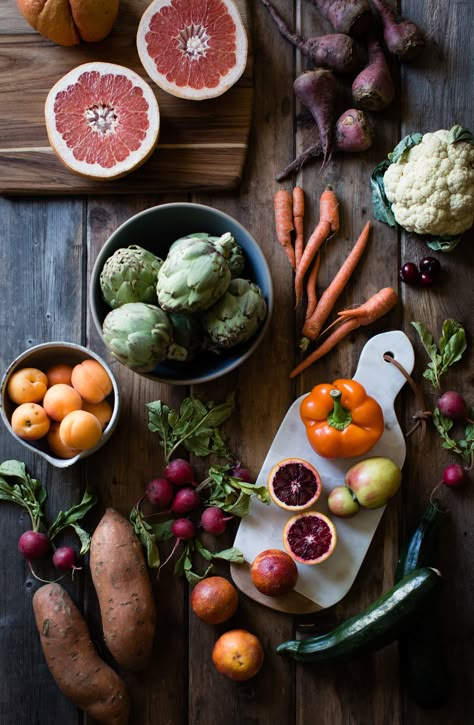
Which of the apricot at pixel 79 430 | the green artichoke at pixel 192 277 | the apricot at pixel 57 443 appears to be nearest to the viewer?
the green artichoke at pixel 192 277

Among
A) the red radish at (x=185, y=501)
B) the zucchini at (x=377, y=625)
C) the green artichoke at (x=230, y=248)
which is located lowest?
the zucchini at (x=377, y=625)

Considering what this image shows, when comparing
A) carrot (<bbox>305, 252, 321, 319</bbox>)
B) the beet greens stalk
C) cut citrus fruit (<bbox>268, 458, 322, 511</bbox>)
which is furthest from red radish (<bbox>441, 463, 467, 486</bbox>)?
the beet greens stalk

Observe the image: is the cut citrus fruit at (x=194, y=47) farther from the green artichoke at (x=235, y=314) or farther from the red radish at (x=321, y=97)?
the green artichoke at (x=235, y=314)

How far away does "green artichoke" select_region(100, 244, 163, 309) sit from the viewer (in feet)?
5.71

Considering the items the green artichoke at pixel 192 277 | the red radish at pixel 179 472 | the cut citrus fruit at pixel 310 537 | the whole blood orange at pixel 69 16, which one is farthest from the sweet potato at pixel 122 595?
the whole blood orange at pixel 69 16

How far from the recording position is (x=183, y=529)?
1.93 metres

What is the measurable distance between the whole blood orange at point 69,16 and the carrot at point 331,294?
3.04 feet

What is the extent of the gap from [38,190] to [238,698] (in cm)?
153

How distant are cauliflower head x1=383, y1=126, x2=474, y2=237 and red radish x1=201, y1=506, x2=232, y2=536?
969 mm

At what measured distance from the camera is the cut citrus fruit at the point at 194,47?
1987 mm

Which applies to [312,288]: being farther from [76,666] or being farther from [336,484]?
[76,666]

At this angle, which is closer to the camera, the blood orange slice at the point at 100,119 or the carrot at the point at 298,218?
the blood orange slice at the point at 100,119

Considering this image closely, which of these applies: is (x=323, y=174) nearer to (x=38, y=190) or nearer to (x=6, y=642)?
(x=38, y=190)

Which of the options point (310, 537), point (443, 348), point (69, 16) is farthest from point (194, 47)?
point (310, 537)
